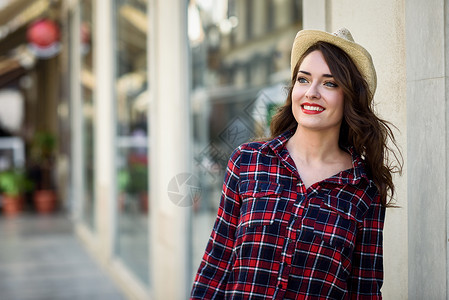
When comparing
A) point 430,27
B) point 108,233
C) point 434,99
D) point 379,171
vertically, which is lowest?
point 108,233

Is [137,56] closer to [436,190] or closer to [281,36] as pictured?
[281,36]

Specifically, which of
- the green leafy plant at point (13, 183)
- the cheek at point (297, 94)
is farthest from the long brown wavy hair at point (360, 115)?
the green leafy plant at point (13, 183)

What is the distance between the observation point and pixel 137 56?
5.56 meters

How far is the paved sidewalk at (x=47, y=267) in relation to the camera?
5414mm

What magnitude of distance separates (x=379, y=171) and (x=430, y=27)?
1.63ft

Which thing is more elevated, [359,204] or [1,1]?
[1,1]

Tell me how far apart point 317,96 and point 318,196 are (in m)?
0.29

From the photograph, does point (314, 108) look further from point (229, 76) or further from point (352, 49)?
point (229, 76)

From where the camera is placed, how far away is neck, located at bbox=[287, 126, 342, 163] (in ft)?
5.84

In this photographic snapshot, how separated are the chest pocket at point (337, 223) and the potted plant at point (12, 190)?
10.2 meters

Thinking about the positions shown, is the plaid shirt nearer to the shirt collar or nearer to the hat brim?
the shirt collar

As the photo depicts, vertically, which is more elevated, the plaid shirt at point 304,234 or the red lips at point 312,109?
the red lips at point 312,109

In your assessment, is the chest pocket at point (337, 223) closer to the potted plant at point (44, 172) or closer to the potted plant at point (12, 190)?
the potted plant at point (12, 190)

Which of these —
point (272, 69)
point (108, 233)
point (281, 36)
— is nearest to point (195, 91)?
point (272, 69)
